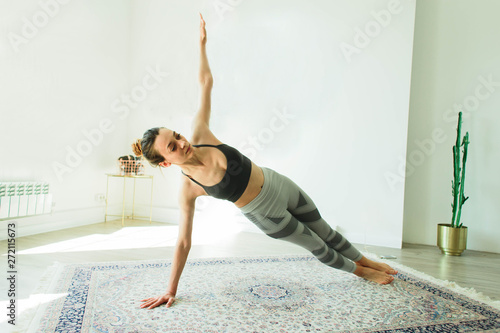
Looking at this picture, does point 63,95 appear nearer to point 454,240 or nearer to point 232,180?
point 232,180

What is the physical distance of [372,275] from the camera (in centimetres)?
234

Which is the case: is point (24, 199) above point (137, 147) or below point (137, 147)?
below

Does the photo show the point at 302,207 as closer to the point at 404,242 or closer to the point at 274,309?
the point at 274,309

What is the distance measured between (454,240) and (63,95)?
13.5ft

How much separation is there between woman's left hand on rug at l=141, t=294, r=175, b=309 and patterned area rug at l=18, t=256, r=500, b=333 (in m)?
0.03

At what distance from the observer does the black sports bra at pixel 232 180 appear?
180cm

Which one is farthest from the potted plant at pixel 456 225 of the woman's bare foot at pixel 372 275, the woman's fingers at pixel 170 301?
the woman's fingers at pixel 170 301

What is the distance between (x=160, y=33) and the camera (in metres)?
4.68

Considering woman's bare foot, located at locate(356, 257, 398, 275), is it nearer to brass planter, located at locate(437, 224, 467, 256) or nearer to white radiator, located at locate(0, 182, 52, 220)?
brass planter, located at locate(437, 224, 467, 256)

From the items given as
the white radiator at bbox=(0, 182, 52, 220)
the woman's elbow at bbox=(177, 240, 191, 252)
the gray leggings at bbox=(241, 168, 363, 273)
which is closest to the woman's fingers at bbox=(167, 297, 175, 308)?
the woman's elbow at bbox=(177, 240, 191, 252)

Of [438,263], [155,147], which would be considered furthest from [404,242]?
[155,147]

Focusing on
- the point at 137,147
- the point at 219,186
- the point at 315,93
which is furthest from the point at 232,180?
the point at 315,93

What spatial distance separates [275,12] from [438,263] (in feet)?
9.99

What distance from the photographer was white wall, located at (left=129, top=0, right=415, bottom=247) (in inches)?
142
